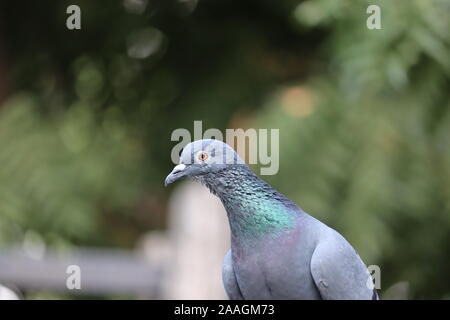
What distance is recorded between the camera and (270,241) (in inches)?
28.2

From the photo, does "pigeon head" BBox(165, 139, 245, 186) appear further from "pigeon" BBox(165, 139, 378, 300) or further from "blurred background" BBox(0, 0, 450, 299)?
"blurred background" BBox(0, 0, 450, 299)

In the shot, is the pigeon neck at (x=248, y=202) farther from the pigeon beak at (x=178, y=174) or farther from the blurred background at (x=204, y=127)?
the blurred background at (x=204, y=127)

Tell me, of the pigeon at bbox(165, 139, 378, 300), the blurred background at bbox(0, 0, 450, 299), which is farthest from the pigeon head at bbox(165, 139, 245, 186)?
the blurred background at bbox(0, 0, 450, 299)

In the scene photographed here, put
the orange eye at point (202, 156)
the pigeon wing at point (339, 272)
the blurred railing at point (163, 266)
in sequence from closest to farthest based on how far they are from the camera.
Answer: the orange eye at point (202, 156)
the pigeon wing at point (339, 272)
the blurred railing at point (163, 266)

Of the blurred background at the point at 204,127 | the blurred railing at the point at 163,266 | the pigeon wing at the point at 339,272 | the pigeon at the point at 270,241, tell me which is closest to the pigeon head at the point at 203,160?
the pigeon at the point at 270,241

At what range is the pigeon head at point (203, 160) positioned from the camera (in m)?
0.65

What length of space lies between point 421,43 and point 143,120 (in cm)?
144

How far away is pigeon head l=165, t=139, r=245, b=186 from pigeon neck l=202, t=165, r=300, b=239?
1 cm

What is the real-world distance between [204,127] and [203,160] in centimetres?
228

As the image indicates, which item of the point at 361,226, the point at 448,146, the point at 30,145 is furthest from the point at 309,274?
the point at 30,145

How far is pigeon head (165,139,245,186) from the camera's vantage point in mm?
651

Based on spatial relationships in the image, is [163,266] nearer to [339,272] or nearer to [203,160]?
[339,272]

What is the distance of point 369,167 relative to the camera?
2.57 meters
